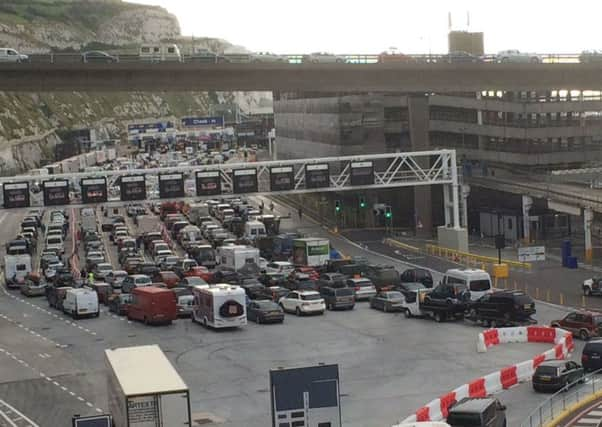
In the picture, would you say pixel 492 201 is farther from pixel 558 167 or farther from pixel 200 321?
pixel 200 321

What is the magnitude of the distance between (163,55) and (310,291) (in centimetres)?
2524

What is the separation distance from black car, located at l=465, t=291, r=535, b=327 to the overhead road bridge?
83.5 feet

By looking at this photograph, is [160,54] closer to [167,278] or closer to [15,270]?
[15,270]

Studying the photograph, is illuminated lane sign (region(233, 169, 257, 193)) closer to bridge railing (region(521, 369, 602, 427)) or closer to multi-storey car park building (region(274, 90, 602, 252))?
multi-storey car park building (region(274, 90, 602, 252))

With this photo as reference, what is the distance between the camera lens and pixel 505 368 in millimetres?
33750

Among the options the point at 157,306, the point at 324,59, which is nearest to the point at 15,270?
the point at 157,306

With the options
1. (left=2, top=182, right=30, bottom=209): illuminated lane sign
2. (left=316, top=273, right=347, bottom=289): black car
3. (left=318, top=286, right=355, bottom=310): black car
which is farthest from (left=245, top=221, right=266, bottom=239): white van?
(left=318, top=286, right=355, bottom=310): black car

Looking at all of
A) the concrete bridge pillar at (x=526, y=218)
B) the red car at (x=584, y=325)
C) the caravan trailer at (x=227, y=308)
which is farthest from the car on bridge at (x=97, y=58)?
the red car at (x=584, y=325)

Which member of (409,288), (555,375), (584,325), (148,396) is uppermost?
(148,396)

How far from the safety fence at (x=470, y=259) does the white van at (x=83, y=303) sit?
68.5 ft

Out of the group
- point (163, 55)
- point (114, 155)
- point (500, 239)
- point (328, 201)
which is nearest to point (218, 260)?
point (163, 55)

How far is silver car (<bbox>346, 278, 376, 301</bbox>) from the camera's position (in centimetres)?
5238

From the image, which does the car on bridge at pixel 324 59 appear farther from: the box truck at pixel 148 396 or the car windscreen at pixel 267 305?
the box truck at pixel 148 396

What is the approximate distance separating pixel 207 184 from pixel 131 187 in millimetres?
4574
